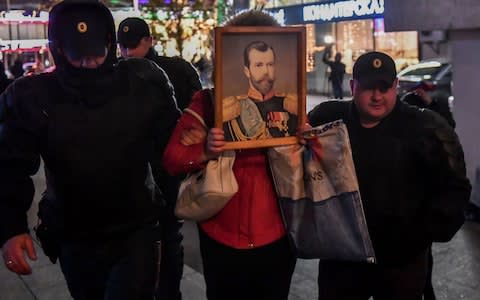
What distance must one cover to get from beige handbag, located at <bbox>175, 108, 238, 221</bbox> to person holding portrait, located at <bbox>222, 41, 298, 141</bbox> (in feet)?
0.44

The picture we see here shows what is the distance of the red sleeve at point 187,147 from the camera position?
2693 mm

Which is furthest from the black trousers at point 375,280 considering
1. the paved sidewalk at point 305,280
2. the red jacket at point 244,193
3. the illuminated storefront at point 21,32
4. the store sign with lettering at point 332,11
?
the illuminated storefront at point 21,32

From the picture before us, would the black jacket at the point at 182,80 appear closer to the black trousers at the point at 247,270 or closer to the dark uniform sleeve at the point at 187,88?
the dark uniform sleeve at the point at 187,88

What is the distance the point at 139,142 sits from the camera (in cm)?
287

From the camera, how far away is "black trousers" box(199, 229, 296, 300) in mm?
2766

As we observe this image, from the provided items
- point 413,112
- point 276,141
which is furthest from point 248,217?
point 413,112

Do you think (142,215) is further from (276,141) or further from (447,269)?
(447,269)

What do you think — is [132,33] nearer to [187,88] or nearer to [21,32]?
[187,88]

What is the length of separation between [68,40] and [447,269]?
384 cm

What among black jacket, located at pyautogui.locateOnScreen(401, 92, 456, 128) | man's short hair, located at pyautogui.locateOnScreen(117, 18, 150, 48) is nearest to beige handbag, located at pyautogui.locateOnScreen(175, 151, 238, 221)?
black jacket, located at pyautogui.locateOnScreen(401, 92, 456, 128)

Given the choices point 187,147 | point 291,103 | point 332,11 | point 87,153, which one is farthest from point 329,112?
point 332,11

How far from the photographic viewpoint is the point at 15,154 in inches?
110

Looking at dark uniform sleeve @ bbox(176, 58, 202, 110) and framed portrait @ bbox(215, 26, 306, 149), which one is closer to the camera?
framed portrait @ bbox(215, 26, 306, 149)

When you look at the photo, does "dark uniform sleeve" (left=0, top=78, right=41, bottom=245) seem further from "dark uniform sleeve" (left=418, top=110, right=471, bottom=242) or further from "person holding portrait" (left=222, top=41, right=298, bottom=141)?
"dark uniform sleeve" (left=418, top=110, right=471, bottom=242)
